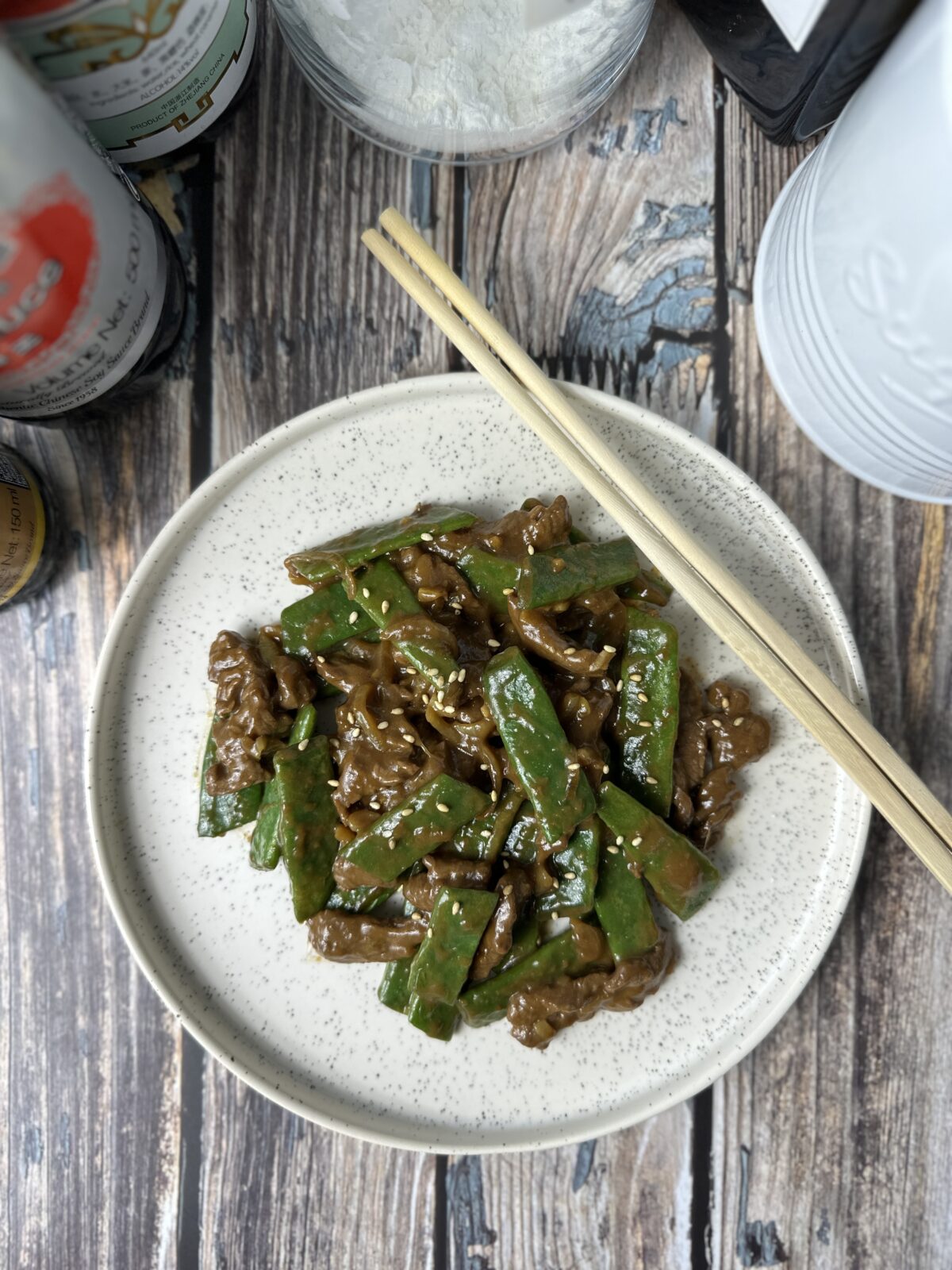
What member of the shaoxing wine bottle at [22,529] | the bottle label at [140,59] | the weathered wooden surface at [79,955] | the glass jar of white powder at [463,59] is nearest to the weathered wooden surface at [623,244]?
the glass jar of white powder at [463,59]

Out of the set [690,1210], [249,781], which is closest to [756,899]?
[690,1210]

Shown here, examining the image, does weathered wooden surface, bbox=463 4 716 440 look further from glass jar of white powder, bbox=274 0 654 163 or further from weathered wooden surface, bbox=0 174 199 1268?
weathered wooden surface, bbox=0 174 199 1268

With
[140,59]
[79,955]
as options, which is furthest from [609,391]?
[79,955]

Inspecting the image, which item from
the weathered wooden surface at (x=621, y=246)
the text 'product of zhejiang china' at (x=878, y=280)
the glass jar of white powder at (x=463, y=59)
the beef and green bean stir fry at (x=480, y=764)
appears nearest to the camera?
the text 'product of zhejiang china' at (x=878, y=280)

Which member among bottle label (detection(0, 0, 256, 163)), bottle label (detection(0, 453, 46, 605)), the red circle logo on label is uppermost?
bottle label (detection(0, 0, 256, 163))

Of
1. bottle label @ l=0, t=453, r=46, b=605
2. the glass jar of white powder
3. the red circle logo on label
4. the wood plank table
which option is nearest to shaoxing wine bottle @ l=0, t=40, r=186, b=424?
the red circle logo on label

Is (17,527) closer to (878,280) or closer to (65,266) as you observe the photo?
(65,266)

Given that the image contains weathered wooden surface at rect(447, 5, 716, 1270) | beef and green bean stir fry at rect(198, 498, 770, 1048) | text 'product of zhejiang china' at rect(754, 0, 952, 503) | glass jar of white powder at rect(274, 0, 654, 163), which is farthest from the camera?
weathered wooden surface at rect(447, 5, 716, 1270)

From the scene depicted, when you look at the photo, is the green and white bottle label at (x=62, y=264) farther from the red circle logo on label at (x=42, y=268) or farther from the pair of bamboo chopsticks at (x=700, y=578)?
the pair of bamboo chopsticks at (x=700, y=578)
